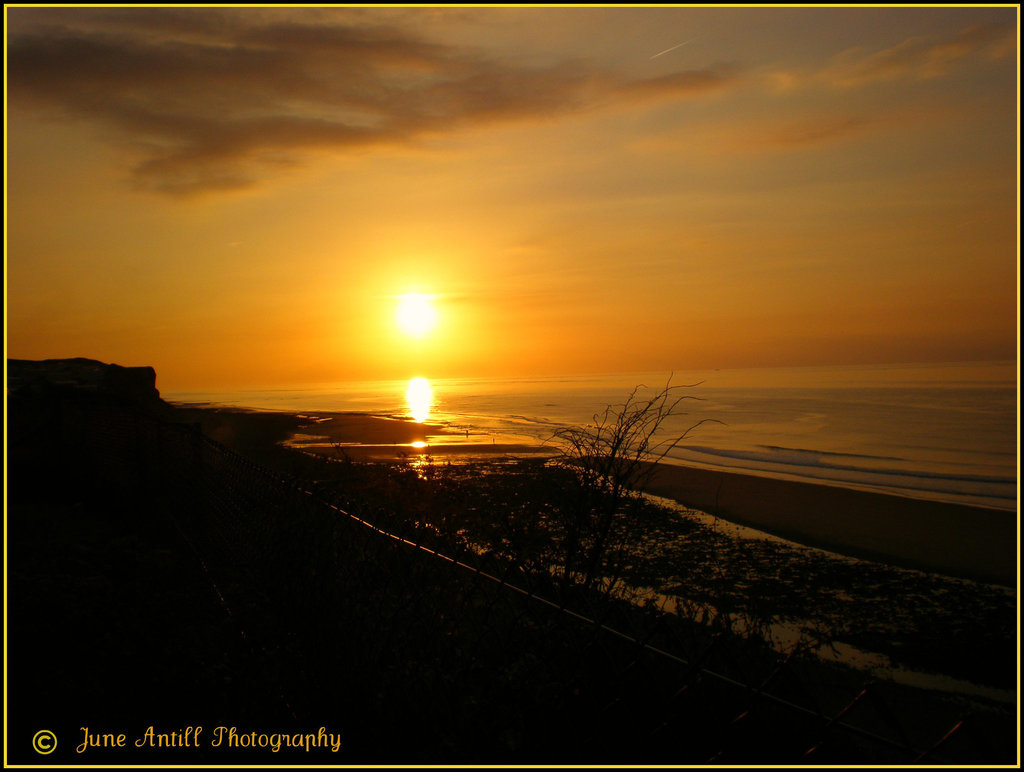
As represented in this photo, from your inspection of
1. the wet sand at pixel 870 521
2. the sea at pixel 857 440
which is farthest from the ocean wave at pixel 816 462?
the wet sand at pixel 870 521

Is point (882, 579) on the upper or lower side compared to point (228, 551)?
lower

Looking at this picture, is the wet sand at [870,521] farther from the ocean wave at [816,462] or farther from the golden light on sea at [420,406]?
the golden light on sea at [420,406]

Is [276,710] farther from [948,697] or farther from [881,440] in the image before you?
[881,440]

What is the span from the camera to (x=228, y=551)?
241 inches

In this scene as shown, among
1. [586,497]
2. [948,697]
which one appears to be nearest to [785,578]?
[948,697]

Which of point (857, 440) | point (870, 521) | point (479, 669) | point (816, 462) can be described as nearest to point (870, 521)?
point (870, 521)

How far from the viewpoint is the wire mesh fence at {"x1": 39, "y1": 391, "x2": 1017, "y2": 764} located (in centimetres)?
261

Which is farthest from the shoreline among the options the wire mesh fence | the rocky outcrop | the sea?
the wire mesh fence

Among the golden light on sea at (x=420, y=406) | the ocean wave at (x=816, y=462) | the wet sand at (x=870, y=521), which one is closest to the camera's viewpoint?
the wet sand at (x=870, y=521)

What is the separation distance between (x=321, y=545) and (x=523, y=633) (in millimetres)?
1868

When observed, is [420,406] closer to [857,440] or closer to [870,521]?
[857,440]

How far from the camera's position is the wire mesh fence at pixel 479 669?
2.61m

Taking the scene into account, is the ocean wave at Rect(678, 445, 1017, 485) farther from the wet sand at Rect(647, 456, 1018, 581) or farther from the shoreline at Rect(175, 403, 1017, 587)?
the wet sand at Rect(647, 456, 1018, 581)

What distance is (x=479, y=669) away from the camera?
10.8ft
